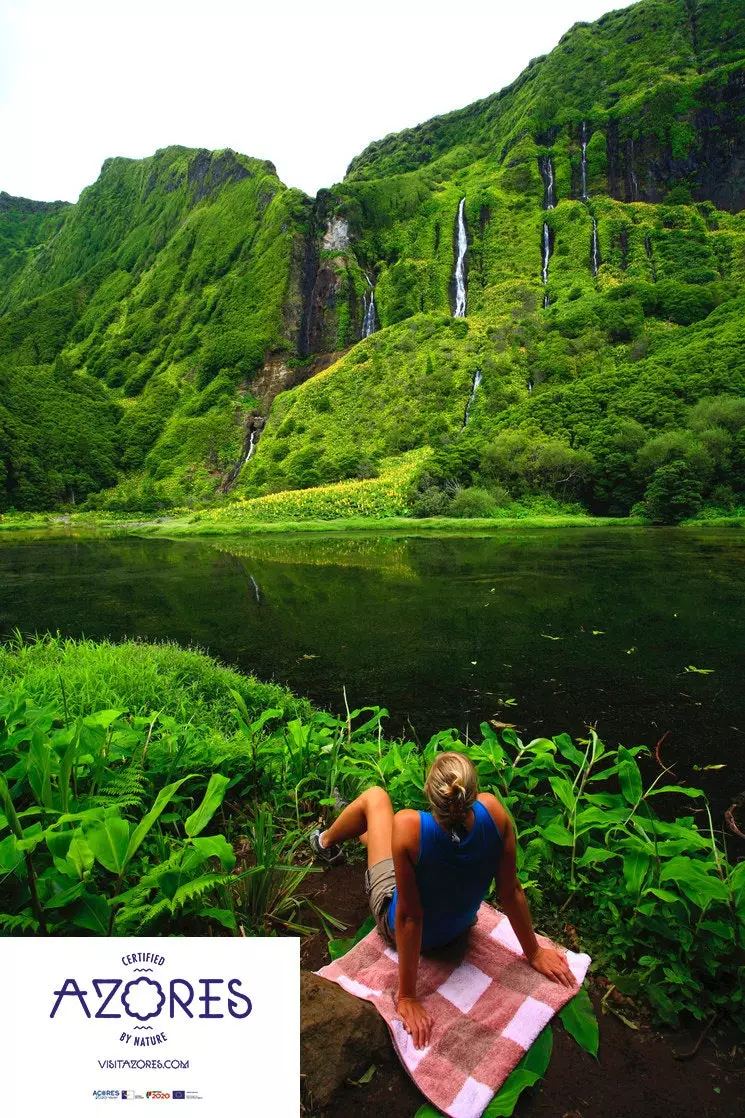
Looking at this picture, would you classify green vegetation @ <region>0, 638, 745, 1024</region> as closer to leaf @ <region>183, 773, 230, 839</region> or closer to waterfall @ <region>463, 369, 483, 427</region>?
leaf @ <region>183, 773, 230, 839</region>

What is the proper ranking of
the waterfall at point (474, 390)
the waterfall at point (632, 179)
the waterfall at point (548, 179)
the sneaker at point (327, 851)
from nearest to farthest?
1. the sneaker at point (327, 851)
2. the waterfall at point (474, 390)
3. the waterfall at point (632, 179)
4. the waterfall at point (548, 179)

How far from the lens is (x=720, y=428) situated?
34125mm

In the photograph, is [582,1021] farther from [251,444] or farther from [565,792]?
[251,444]

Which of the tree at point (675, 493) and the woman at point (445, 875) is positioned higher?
the woman at point (445, 875)

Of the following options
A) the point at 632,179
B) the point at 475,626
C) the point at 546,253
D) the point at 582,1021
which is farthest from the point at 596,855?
the point at 632,179

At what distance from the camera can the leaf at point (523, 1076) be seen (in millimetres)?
1887

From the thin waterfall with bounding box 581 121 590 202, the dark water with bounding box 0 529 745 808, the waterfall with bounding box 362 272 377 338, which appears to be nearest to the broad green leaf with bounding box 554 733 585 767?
the dark water with bounding box 0 529 745 808

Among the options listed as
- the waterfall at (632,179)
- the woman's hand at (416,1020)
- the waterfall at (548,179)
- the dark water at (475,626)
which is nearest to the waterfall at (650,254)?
the waterfall at (632,179)

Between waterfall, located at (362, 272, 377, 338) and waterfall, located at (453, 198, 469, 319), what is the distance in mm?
11378

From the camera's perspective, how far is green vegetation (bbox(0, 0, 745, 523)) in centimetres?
3959

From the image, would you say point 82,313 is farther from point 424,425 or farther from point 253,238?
point 424,425

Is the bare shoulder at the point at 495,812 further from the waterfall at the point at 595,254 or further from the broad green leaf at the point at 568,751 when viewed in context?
the waterfall at the point at 595,254

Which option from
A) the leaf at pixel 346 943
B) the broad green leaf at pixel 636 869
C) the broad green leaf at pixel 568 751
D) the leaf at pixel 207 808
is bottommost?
the leaf at pixel 346 943

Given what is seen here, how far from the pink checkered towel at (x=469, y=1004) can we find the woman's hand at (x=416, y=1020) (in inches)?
1.1
